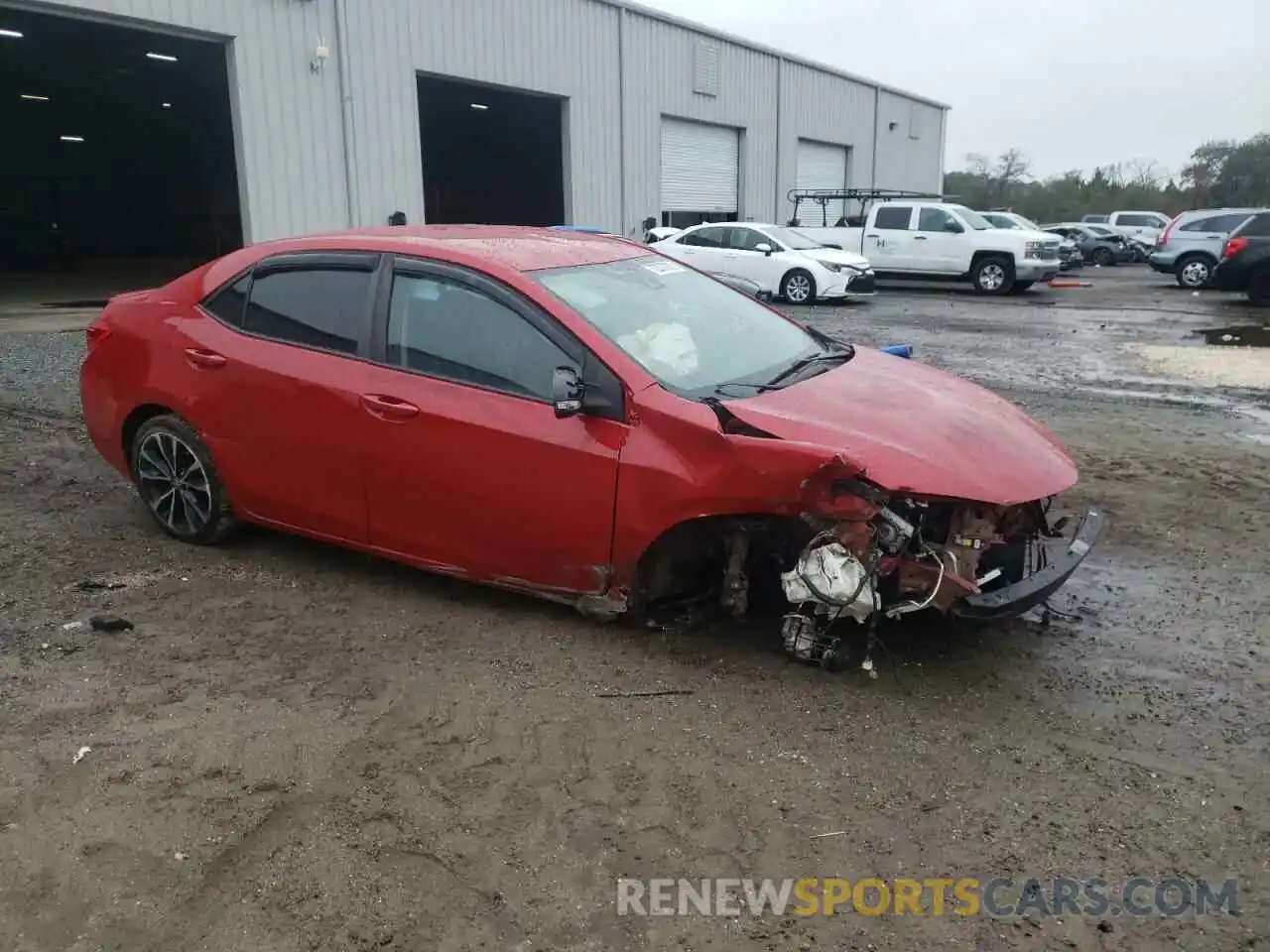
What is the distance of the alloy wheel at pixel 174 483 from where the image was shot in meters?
4.80

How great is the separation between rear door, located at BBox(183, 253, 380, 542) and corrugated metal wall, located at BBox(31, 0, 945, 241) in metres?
10.5

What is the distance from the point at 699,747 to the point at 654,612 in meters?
0.84

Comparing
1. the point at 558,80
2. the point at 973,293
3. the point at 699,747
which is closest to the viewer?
the point at 699,747

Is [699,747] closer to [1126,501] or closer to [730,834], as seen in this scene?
[730,834]

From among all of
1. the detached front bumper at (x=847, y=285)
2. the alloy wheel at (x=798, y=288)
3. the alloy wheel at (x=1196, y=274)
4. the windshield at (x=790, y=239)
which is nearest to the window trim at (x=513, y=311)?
the detached front bumper at (x=847, y=285)

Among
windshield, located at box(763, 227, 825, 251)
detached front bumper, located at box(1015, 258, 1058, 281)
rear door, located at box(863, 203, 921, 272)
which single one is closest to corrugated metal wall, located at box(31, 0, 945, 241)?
windshield, located at box(763, 227, 825, 251)

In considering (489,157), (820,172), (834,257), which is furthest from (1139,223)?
(489,157)

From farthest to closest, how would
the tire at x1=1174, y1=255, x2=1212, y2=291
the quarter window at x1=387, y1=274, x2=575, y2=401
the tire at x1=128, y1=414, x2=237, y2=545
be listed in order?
1. the tire at x1=1174, y1=255, x2=1212, y2=291
2. the tire at x1=128, y1=414, x2=237, y2=545
3. the quarter window at x1=387, y1=274, x2=575, y2=401

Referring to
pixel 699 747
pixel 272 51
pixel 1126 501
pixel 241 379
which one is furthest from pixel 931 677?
pixel 272 51

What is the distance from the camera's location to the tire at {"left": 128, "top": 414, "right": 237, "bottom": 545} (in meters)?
4.73

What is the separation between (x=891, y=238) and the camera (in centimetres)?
2136

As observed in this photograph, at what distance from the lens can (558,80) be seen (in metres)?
19.8

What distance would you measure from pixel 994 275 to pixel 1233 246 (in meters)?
4.42

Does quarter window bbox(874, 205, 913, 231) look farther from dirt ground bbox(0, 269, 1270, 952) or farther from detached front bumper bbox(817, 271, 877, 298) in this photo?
dirt ground bbox(0, 269, 1270, 952)
